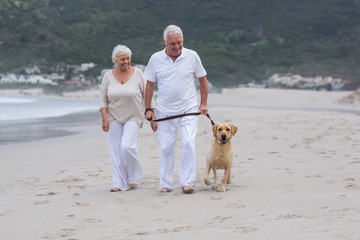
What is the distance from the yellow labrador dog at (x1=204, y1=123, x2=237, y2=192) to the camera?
667cm

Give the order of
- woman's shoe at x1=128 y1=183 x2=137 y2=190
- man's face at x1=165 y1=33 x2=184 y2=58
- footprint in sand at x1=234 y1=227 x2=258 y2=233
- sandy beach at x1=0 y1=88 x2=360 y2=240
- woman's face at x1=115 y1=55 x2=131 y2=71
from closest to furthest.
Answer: footprint in sand at x1=234 y1=227 x2=258 y2=233 → sandy beach at x1=0 y1=88 x2=360 y2=240 → man's face at x1=165 y1=33 x2=184 y2=58 → woman's face at x1=115 y1=55 x2=131 y2=71 → woman's shoe at x1=128 y1=183 x2=137 y2=190

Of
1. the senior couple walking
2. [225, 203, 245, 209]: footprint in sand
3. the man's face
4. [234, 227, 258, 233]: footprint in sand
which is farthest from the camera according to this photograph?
the senior couple walking

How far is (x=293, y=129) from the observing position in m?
13.5

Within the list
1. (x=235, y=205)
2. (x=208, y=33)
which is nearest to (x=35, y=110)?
(x=235, y=205)

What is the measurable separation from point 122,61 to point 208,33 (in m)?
53.2

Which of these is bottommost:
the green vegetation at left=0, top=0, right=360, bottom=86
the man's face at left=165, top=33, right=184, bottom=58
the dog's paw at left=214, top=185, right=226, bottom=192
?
the dog's paw at left=214, top=185, right=226, bottom=192

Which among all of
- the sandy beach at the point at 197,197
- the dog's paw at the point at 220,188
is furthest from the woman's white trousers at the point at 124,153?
→ the dog's paw at the point at 220,188

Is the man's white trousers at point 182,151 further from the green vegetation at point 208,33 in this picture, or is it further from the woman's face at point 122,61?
the green vegetation at point 208,33

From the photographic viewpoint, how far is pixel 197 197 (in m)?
6.48

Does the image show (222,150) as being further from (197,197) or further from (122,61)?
(122,61)

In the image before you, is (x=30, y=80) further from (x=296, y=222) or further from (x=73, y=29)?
(x=296, y=222)

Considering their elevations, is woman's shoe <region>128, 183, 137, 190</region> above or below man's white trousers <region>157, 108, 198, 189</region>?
below

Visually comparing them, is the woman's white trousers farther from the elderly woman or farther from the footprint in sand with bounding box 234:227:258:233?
the footprint in sand with bounding box 234:227:258:233

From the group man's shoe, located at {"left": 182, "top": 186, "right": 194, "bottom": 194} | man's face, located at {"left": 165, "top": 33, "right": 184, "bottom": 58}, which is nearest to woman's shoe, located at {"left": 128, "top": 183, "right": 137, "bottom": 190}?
man's shoe, located at {"left": 182, "top": 186, "right": 194, "bottom": 194}
